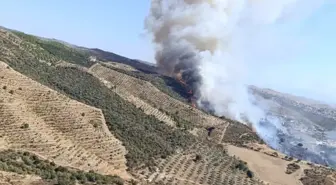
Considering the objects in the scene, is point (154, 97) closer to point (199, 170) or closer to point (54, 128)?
point (199, 170)

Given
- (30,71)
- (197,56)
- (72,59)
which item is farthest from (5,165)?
(197,56)

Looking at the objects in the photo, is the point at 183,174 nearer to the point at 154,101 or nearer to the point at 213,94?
the point at 154,101

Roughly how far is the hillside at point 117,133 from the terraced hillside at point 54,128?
0.37ft

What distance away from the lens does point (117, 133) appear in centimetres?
5850

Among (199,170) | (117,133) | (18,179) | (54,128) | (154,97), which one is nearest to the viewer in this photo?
(18,179)

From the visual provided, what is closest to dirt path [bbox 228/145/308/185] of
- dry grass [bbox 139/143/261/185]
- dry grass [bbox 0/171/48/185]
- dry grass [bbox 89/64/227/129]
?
dry grass [bbox 139/143/261/185]

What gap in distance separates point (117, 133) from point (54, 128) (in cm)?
1108

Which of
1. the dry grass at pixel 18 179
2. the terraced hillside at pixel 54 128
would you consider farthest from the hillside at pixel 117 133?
the dry grass at pixel 18 179

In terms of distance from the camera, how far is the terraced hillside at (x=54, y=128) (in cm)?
4309

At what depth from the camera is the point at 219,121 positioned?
95.1 metres

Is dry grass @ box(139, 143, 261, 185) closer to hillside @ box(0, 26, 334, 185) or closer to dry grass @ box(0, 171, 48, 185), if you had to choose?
hillside @ box(0, 26, 334, 185)

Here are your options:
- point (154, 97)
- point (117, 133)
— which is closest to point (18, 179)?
point (117, 133)

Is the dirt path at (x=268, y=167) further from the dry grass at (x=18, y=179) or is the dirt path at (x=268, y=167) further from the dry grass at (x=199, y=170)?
the dry grass at (x=18, y=179)

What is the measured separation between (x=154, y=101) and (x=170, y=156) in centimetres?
3321
